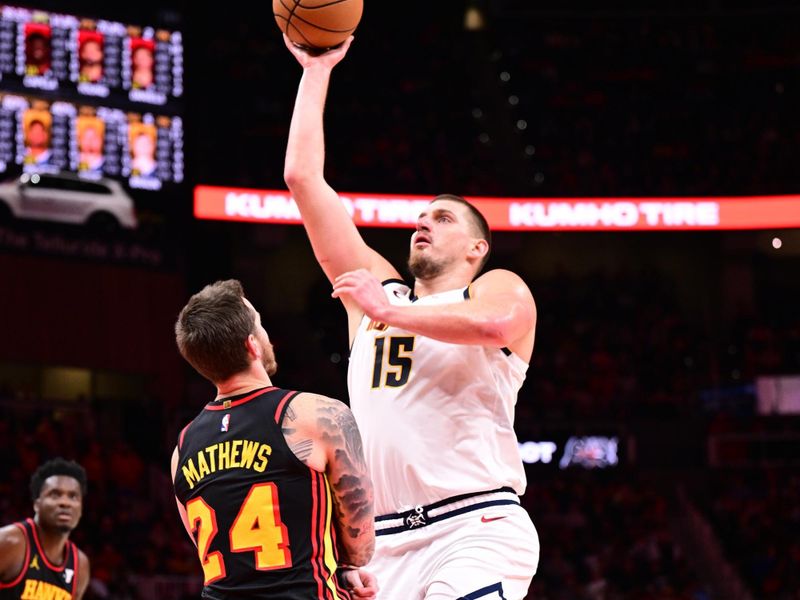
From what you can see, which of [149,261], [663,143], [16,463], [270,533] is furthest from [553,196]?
[270,533]

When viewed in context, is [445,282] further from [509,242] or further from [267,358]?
[509,242]

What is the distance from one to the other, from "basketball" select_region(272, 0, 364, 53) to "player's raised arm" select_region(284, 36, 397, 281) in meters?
0.18

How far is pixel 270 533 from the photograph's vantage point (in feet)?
11.6

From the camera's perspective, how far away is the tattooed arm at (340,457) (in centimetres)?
361

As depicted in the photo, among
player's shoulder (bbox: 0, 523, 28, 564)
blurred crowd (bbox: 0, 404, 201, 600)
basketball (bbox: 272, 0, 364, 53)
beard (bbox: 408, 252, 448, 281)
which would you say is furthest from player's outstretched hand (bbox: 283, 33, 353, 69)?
blurred crowd (bbox: 0, 404, 201, 600)

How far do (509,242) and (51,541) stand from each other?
16839 millimetres

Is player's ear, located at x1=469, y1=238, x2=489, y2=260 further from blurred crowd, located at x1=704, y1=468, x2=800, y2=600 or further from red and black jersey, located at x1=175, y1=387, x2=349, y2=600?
blurred crowd, located at x1=704, y1=468, x2=800, y2=600

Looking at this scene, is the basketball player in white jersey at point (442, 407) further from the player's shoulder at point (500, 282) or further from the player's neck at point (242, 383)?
the player's neck at point (242, 383)

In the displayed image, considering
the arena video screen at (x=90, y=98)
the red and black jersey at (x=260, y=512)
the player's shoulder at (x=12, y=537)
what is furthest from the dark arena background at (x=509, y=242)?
the red and black jersey at (x=260, y=512)

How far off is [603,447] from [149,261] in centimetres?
767

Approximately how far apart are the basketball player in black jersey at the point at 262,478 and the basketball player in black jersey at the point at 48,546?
3753 mm

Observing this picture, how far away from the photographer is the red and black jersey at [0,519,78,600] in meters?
7.13

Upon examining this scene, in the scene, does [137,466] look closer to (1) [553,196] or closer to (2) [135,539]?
(2) [135,539]

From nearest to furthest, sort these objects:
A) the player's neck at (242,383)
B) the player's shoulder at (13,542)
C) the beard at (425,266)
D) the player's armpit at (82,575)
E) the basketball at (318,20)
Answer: the player's neck at (242,383)
the beard at (425,266)
the basketball at (318,20)
the player's shoulder at (13,542)
the player's armpit at (82,575)
